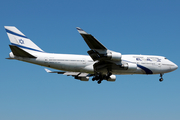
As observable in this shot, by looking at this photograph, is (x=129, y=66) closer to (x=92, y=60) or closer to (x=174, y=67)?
(x=92, y=60)

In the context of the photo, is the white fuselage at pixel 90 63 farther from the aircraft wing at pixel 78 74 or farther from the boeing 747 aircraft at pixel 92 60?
the aircraft wing at pixel 78 74

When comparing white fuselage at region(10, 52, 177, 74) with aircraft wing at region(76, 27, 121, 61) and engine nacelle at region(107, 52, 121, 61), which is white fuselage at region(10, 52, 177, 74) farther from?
aircraft wing at region(76, 27, 121, 61)

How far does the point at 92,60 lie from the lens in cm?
3228

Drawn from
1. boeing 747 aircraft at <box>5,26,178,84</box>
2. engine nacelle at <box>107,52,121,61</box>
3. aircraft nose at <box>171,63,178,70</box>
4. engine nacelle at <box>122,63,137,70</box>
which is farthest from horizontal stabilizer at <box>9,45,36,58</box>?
aircraft nose at <box>171,63,178,70</box>

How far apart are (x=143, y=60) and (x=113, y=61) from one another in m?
5.77

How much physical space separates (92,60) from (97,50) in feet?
16.9

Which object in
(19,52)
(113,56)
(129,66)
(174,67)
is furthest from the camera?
(174,67)

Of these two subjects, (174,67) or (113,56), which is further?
(174,67)

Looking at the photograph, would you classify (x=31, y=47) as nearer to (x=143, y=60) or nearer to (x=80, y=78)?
(x=80, y=78)

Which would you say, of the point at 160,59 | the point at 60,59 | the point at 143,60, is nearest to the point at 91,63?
the point at 60,59

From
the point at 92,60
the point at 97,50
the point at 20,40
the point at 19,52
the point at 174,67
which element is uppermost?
the point at 20,40

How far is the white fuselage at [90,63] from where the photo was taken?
30.4 m

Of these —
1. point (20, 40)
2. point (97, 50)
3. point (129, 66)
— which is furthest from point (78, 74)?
point (97, 50)

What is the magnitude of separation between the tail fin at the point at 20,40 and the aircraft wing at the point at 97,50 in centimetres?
836
